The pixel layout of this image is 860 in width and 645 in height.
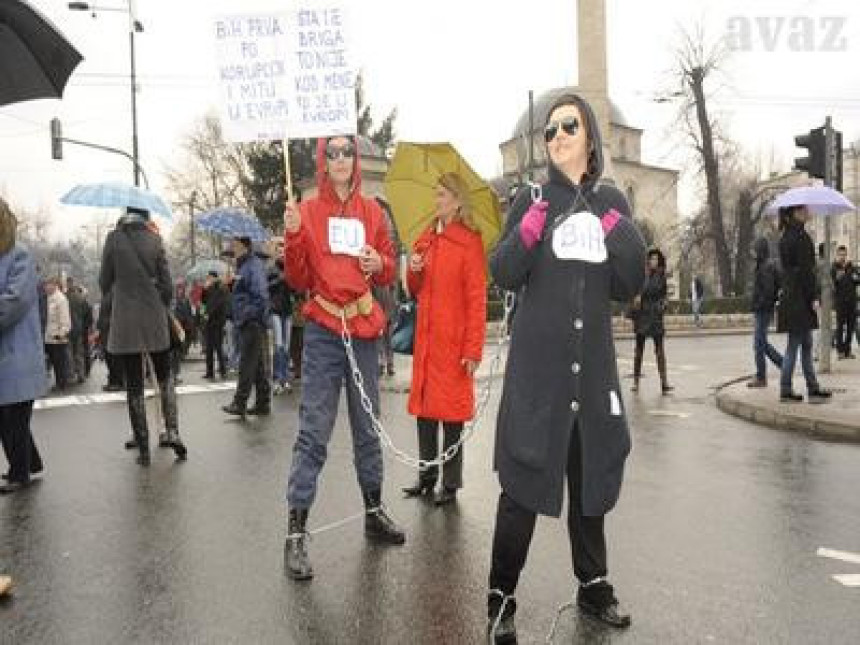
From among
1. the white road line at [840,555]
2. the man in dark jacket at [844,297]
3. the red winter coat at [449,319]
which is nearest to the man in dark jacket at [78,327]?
the red winter coat at [449,319]

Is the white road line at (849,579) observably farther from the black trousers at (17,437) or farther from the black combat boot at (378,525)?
the black trousers at (17,437)

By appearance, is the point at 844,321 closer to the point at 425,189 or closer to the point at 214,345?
the point at 214,345

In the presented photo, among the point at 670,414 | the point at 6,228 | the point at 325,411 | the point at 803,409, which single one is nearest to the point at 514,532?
the point at 325,411

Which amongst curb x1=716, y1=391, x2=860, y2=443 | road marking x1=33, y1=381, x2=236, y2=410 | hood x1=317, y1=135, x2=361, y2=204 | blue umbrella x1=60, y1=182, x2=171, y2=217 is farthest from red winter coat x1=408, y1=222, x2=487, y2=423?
road marking x1=33, y1=381, x2=236, y2=410

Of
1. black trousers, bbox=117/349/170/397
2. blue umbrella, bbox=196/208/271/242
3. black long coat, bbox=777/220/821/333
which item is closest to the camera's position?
black trousers, bbox=117/349/170/397

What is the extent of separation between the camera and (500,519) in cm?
397

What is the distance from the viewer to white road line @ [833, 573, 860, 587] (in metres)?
4.59

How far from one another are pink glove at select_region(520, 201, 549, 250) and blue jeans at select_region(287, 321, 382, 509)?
62.7 inches

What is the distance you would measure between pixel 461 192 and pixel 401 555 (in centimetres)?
253

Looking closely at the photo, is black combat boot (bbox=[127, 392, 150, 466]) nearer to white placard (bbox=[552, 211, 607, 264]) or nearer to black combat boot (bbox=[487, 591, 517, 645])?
black combat boot (bbox=[487, 591, 517, 645])

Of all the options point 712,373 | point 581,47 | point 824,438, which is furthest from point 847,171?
point 824,438

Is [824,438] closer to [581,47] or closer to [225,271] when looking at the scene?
[225,271]

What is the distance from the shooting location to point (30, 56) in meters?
4.62

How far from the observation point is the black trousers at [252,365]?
36.2ft
